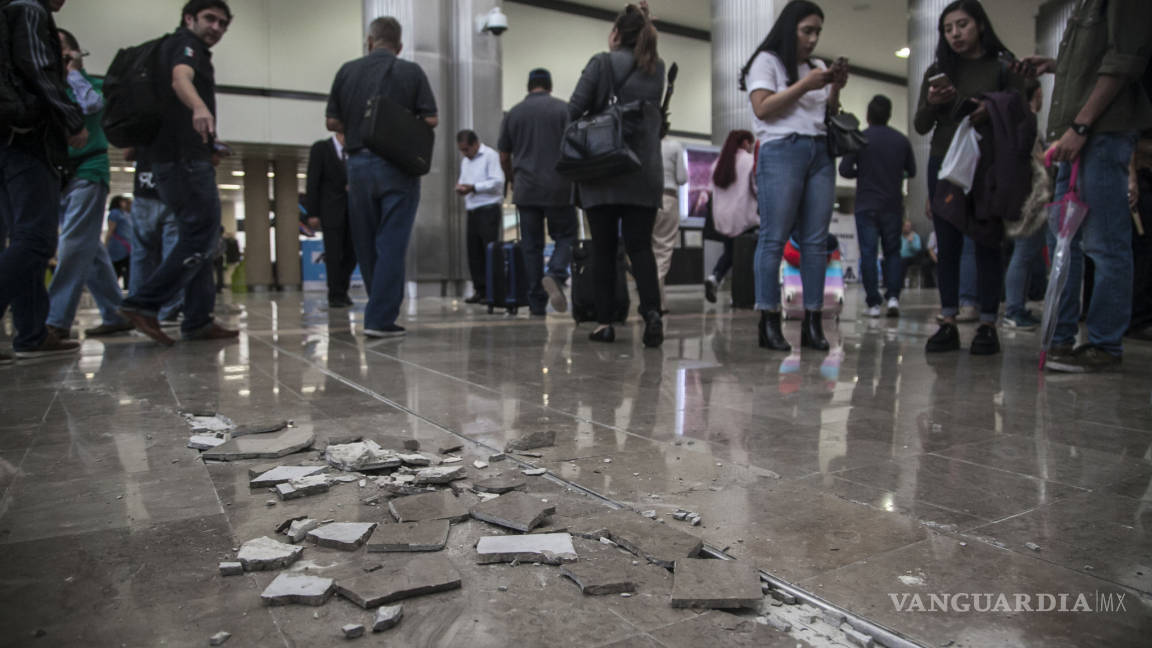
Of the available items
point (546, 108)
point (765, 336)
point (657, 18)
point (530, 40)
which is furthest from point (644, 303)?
point (657, 18)

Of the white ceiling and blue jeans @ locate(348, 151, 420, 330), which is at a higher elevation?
the white ceiling

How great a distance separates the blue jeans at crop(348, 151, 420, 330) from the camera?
482 cm

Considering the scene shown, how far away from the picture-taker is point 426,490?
174 cm

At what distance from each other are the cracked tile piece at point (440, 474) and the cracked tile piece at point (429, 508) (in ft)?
0.29

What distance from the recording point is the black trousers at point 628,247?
4488mm

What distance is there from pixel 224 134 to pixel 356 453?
47.2ft

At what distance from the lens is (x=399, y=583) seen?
1.20m

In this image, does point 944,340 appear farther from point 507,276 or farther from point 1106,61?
point 507,276

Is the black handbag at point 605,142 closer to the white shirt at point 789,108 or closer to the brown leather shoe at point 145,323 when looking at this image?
the white shirt at point 789,108

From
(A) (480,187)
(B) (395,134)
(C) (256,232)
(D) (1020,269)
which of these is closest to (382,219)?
(B) (395,134)

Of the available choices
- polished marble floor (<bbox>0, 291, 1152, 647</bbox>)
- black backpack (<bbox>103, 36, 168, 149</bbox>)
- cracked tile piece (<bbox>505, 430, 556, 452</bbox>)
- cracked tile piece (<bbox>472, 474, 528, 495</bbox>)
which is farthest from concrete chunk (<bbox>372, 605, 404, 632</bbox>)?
black backpack (<bbox>103, 36, 168, 149</bbox>)

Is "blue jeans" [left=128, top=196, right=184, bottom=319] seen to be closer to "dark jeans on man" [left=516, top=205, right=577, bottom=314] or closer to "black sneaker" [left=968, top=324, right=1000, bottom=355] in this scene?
"dark jeans on man" [left=516, top=205, right=577, bottom=314]

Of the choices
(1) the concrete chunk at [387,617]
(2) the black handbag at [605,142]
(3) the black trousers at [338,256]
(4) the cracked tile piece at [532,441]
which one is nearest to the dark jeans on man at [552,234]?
(2) the black handbag at [605,142]

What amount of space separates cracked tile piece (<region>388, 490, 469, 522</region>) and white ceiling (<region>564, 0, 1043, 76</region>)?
17.4 m
